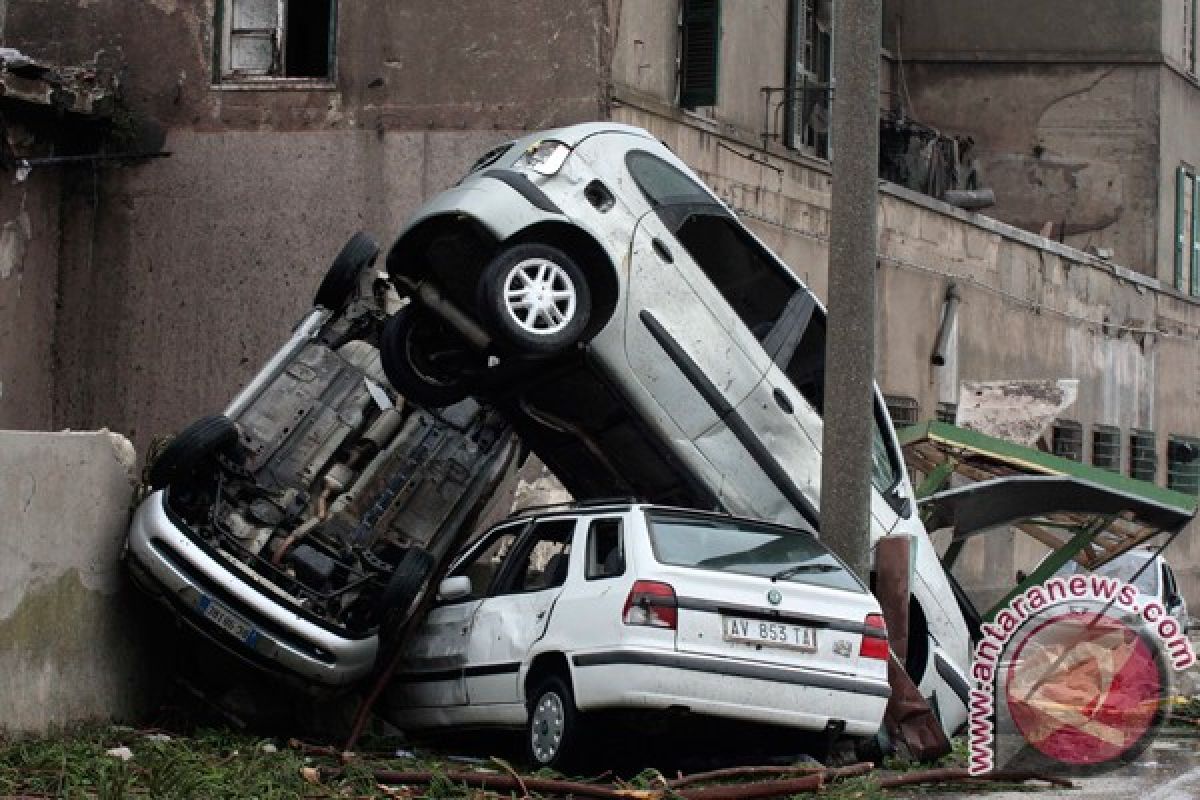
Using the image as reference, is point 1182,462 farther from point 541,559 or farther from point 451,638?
point 541,559

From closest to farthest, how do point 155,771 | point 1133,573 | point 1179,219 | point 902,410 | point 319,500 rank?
point 155,771, point 319,500, point 1133,573, point 902,410, point 1179,219

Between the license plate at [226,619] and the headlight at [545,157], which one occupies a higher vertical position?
the headlight at [545,157]

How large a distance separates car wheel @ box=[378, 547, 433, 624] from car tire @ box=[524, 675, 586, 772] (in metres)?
1.29

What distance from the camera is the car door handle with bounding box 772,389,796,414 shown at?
45.5 ft

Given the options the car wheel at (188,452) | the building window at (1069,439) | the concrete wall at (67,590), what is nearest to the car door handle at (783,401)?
the car wheel at (188,452)

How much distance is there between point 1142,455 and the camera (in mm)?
31297

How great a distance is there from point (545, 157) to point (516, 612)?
2848 millimetres

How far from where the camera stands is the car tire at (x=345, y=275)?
1409 cm

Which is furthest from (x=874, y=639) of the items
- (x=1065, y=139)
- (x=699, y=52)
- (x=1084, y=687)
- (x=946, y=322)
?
(x=1065, y=139)

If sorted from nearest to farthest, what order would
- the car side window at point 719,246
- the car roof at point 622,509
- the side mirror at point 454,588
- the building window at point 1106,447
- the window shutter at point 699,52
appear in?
the car roof at point 622,509 < the side mirror at point 454,588 < the car side window at point 719,246 < the window shutter at point 699,52 < the building window at point 1106,447

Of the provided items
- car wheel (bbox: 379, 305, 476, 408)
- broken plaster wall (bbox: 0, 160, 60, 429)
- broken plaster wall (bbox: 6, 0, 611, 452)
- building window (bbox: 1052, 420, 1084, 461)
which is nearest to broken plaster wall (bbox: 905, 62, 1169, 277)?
building window (bbox: 1052, 420, 1084, 461)

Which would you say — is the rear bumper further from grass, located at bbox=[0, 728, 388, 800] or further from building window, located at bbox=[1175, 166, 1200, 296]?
building window, located at bbox=[1175, 166, 1200, 296]

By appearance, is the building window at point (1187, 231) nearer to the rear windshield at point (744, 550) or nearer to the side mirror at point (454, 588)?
the rear windshield at point (744, 550)

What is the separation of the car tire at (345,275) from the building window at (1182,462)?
67.4 ft
